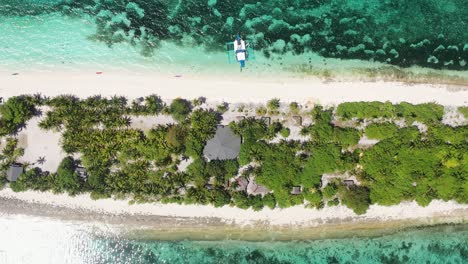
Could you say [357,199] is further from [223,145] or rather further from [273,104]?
[223,145]

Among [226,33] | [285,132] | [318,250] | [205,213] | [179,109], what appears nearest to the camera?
[179,109]

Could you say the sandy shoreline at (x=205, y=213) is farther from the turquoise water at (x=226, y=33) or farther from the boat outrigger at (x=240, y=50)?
the boat outrigger at (x=240, y=50)

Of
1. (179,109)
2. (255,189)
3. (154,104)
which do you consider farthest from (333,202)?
(154,104)

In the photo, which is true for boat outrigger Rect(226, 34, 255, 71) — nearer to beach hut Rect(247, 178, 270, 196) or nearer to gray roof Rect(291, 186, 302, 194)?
beach hut Rect(247, 178, 270, 196)

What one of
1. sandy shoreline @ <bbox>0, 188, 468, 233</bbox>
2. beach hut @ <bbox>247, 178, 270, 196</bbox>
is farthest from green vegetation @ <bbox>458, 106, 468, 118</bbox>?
beach hut @ <bbox>247, 178, 270, 196</bbox>

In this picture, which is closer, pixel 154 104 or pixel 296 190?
pixel 154 104

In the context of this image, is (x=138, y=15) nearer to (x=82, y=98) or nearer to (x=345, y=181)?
(x=82, y=98)

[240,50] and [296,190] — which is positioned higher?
[240,50]

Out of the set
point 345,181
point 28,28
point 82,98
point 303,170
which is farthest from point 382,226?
point 28,28
